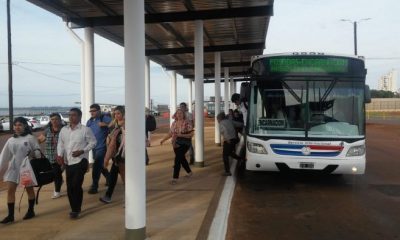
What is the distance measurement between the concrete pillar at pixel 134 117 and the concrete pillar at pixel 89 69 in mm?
8011

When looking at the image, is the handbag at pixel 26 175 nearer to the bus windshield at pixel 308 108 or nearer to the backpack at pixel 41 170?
the backpack at pixel 41 170

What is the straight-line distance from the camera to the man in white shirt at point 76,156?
7543 millimetres

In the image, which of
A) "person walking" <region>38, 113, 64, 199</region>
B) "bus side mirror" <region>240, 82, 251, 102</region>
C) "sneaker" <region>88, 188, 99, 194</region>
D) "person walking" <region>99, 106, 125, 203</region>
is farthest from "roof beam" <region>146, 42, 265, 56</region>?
"person walking" <region>38, 113, 64, 199</region>

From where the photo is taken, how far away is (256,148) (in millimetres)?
10477

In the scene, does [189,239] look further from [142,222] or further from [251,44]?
[251,44]

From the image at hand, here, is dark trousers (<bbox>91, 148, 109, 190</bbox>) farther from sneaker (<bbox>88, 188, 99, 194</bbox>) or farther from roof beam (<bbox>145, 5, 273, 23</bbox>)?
roof beam (<bbox>145, 5, 273, 23</bbox>)

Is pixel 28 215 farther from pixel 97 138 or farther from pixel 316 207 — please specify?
pixel 316 207

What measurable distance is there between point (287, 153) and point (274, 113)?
3.15ft

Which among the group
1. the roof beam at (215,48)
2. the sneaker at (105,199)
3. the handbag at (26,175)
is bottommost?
the sneaker at (105,199)

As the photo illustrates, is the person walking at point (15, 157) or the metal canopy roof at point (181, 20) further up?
the metal canopy roof at point (181, 20)

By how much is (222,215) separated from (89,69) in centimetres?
779

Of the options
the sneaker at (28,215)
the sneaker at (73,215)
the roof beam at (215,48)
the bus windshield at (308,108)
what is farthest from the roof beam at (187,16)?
the sneaker at (73,215)

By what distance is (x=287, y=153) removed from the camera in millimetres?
10219

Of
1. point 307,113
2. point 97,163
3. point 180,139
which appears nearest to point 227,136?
point 180,139
